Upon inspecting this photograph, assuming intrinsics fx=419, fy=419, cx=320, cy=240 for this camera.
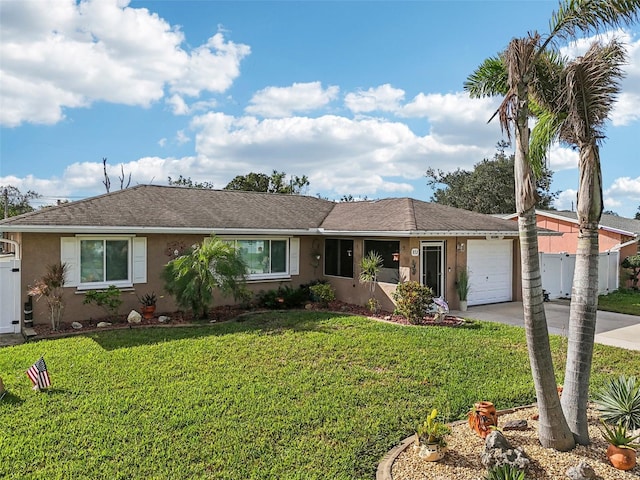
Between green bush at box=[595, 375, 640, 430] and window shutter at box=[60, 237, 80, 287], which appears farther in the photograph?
window shutter at box=[60, 237, 80, 287]

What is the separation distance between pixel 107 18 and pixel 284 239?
28.5ft

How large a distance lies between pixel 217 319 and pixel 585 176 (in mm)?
10344

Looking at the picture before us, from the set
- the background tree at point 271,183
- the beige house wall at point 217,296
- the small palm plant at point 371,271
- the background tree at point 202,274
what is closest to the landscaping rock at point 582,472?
the beige house wall at point 217,296

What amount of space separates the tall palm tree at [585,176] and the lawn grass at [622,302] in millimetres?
11990

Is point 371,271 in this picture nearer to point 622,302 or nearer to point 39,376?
point 39,376

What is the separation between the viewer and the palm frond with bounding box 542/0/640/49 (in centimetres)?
471

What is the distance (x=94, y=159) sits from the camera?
41562mm

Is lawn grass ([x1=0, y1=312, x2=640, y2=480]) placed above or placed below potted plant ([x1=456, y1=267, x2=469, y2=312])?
below

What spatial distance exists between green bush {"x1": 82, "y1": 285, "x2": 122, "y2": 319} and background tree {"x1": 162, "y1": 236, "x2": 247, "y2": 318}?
144 centimetres

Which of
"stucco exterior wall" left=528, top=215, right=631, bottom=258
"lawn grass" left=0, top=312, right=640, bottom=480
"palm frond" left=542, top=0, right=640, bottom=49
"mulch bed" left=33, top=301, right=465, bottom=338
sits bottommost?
"lawn grass" left=0, top=312, right=640, bottom=480

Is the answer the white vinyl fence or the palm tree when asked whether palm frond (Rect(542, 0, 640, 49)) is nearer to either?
the palm tree

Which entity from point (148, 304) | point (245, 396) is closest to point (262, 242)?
point (148, 304)

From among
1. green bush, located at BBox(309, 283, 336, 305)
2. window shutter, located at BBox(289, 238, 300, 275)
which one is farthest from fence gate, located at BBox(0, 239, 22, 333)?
green bush, located at BBox(309, 283, 336, 305)

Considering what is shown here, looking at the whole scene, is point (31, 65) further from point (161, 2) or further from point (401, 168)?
point (401, 168)
